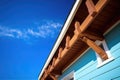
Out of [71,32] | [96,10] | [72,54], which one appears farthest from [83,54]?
[96,10]

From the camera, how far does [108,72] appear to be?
3125 mm

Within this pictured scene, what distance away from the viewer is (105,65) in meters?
3.28

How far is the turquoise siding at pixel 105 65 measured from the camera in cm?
297

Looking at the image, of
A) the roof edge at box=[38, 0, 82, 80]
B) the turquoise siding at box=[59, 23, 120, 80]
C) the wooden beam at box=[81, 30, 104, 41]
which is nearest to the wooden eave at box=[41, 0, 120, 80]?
the wooden beam at box=[81, 30, 104, 41]

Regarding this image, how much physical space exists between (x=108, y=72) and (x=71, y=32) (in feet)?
7.53

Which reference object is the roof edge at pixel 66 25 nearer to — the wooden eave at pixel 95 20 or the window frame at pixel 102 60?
the wooden eave at pixel 95 20

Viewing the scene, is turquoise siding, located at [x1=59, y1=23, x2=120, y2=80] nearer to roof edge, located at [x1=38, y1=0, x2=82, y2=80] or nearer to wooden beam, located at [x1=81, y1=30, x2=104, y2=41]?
wooden beam, located at [x1=81, y1=30, x2=104, y2=41]

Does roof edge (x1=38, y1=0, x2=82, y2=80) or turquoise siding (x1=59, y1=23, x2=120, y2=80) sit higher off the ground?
roof edge (x1=38, y1=0, x2=82, y2=80)

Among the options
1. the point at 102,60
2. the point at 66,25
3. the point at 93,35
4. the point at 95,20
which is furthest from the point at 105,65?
the point at 66,25

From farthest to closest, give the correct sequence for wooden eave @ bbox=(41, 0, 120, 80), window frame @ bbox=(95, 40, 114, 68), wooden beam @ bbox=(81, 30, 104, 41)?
wooden beam @ bbox=(81, 30, 104, 41) → window frame @ bbox=(95, 40, 114, 68) → wooden eave @ bbox=(41, 0, 120, 80)

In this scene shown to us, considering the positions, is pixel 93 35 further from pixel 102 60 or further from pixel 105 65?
pixel 105 65

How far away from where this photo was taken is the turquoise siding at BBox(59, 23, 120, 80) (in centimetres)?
297

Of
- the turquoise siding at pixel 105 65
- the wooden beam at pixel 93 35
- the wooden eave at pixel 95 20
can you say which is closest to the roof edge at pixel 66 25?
the wooden eave at pixel 95 20

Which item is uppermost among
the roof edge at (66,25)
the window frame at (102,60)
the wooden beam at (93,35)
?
the roof edge at (66,25)
